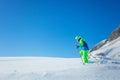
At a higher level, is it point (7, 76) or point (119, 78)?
point (7, 76)

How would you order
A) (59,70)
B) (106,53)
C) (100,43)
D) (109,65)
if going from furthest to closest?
(100,43) < (106,53) < (109,65) < (59,70)

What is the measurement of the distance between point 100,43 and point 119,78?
113 feet

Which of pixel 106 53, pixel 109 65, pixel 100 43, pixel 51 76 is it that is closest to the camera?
pixel 51 76

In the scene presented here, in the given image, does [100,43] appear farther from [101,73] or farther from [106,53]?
[101,73]

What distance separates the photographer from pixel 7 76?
1466cm

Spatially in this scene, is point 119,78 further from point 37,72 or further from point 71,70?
point 37,72

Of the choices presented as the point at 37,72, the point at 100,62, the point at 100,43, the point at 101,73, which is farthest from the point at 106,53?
the point at 100,43

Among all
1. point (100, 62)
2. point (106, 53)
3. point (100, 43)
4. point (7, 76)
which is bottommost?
point (7, 76)

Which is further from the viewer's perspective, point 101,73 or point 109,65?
point 109,65

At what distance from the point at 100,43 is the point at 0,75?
36.3 metres

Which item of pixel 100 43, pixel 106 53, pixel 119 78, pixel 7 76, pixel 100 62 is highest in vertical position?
pixel 100 43

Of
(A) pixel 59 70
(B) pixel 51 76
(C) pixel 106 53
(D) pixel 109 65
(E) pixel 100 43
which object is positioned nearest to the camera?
(B) pixel 51 76

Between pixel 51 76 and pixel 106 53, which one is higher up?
pixel 106 53

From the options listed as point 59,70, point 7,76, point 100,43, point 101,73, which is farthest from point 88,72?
point 100,43
